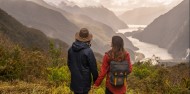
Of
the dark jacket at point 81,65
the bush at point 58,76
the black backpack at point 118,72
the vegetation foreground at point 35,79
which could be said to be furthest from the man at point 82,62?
the bush at point 58,76

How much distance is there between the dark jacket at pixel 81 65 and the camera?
7.03 m

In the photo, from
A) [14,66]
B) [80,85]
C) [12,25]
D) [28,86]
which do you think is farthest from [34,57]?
[12,25]

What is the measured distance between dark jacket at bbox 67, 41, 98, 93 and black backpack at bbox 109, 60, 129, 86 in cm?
38

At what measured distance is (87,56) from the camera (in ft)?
23.1

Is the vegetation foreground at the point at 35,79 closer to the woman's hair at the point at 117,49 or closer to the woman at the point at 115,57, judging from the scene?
the woman at the point at 115,57

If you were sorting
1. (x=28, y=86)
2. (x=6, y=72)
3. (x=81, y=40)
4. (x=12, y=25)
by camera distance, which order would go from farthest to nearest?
(x=12, y=25), (x=6, y=72), (x=28, y=86), (x=81, y=40)

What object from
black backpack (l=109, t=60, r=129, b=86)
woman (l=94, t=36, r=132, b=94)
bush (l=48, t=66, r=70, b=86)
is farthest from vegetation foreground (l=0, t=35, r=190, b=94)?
black backpack (l=109, t=60, r=129, b=86)

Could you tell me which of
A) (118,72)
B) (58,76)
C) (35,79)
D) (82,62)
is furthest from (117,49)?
(35,79)

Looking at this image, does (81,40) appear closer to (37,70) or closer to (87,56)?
(87,56)

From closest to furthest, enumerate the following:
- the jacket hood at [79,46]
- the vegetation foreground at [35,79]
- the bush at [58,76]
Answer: the jacket hood at [79,46] < the vegetation foreground at [35,79] < the bush at [58,76]

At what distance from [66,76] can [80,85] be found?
16.8 feet

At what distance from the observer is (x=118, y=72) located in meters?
7.07

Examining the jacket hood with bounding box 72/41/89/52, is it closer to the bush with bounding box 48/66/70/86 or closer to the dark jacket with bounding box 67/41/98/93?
the dark jacket with bounding box 67/41/98/93

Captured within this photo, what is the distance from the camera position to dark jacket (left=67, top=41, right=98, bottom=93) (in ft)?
23.1
